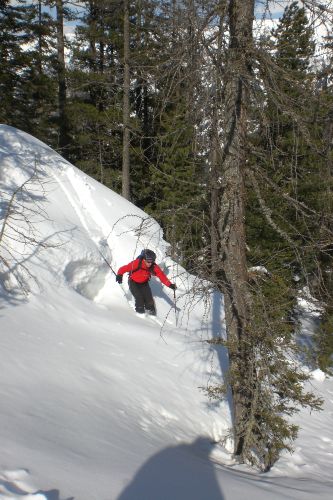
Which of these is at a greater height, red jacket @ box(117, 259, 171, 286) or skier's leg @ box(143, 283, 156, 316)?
red jacket @ box(117, 259, 171, 286)

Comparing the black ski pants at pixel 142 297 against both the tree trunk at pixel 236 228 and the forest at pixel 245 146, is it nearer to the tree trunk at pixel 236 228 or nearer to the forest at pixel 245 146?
the forest at pixel 245 146

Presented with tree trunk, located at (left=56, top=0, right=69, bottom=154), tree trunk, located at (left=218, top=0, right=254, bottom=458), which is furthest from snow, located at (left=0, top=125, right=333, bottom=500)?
tree trunk, located at (left=56, top=0, right=69, bottom=154)

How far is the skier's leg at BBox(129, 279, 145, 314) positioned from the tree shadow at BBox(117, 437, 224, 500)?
13.9 feet

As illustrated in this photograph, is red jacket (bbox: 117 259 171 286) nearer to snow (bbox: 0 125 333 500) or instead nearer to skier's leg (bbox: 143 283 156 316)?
skier's leg (bbox: 143 283 156 316)

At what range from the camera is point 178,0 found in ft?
16.0

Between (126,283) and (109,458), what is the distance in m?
6.19

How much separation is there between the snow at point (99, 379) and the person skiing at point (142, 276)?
0.28 m

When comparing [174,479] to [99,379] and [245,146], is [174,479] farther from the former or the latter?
[245,146]

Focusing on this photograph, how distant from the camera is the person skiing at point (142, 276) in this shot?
345 inches

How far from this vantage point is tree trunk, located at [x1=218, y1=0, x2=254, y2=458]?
505 cm

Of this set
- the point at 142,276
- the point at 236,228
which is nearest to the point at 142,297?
the point at 142,276

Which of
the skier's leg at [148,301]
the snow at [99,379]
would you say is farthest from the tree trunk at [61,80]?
the skier's leg at [148,301]

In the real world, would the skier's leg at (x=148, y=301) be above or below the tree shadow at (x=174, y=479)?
above

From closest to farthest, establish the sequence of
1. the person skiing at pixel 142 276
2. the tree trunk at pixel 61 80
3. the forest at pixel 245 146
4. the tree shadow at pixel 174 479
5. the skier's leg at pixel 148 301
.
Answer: the tree shadow at pixel 174 479, the forest at pixel 245 146, the person skiing at pixel 142 276, the skier's leg at pixel 148 301, the tree trunk at pixel 61 80
